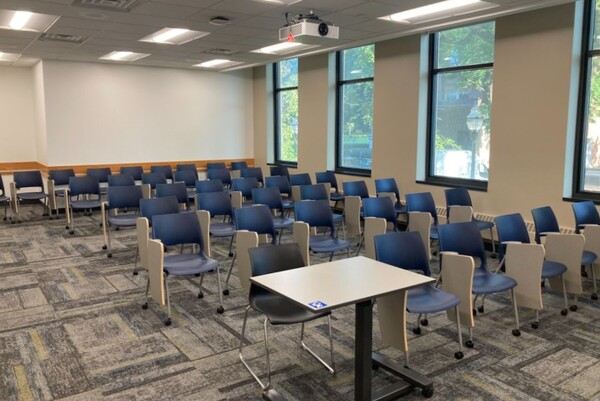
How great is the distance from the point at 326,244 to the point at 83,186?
4.86 metres

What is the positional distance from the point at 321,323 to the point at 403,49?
17.2 ft

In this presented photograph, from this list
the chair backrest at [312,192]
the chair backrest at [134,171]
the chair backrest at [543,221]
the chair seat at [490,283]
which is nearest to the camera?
the chair seat at [490,283]

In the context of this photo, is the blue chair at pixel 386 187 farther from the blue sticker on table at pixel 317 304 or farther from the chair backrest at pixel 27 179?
the chair backrest at pixel 27 179

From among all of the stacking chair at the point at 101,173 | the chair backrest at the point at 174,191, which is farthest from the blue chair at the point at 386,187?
the stacking chair at the point at 101,173

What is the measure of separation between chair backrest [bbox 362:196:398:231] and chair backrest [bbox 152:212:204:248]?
6.78 ft

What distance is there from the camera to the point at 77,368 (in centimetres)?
364

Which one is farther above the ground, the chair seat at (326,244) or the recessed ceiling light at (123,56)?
the recessed ceiling light at (123,56)

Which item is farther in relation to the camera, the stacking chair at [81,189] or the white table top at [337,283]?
the stacking chair at [81,189]

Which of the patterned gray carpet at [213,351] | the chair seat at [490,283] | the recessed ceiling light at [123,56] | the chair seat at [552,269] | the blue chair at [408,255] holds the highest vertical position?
the recessed ceiling light at [123,56]

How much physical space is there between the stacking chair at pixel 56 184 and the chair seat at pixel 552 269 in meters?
7.86

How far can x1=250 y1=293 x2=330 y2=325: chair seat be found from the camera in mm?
3301

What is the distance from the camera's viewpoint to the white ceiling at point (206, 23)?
18.5ft

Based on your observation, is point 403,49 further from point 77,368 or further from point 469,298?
point 77,368

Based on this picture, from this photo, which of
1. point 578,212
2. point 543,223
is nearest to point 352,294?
point 543,223
